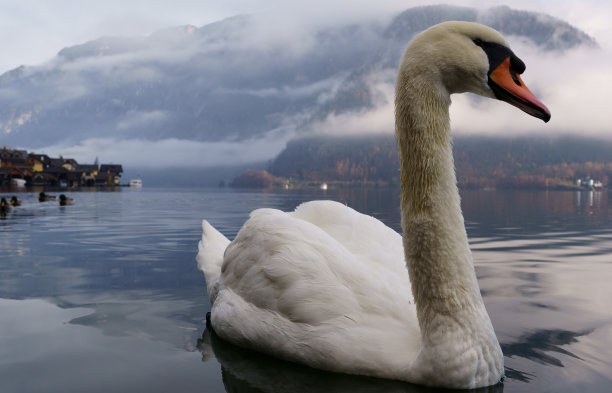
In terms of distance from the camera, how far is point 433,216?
12.1 ft

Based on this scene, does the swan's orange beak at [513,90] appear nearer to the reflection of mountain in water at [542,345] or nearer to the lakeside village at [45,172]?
the reflection of mountain in water at [542,345]

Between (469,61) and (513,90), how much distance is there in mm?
333

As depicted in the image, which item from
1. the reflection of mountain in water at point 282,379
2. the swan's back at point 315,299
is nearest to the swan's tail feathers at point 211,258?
the swan's back at point 315,299

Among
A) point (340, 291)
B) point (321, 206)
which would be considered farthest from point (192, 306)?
point (340, 291)

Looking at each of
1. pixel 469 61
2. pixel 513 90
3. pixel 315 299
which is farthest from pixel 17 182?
pixel 513 90

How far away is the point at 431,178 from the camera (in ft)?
12.1

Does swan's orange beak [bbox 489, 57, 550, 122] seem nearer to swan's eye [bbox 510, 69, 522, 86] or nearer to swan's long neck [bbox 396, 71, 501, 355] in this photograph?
swan's eye [bbox 510, 69, 522, 86]

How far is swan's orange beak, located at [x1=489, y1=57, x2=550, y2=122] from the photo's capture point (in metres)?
3.32

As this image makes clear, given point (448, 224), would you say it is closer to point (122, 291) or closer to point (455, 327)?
point (455, 327)

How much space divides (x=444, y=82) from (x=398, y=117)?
38 centimetres

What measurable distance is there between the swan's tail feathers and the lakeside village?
91.4 meters

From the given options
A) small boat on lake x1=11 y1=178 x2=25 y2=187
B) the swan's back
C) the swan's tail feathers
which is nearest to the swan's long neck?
the swan's back

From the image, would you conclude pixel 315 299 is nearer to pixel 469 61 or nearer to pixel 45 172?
pixel 469 61

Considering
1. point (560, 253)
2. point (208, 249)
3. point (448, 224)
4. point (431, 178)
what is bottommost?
point (560, 253)
